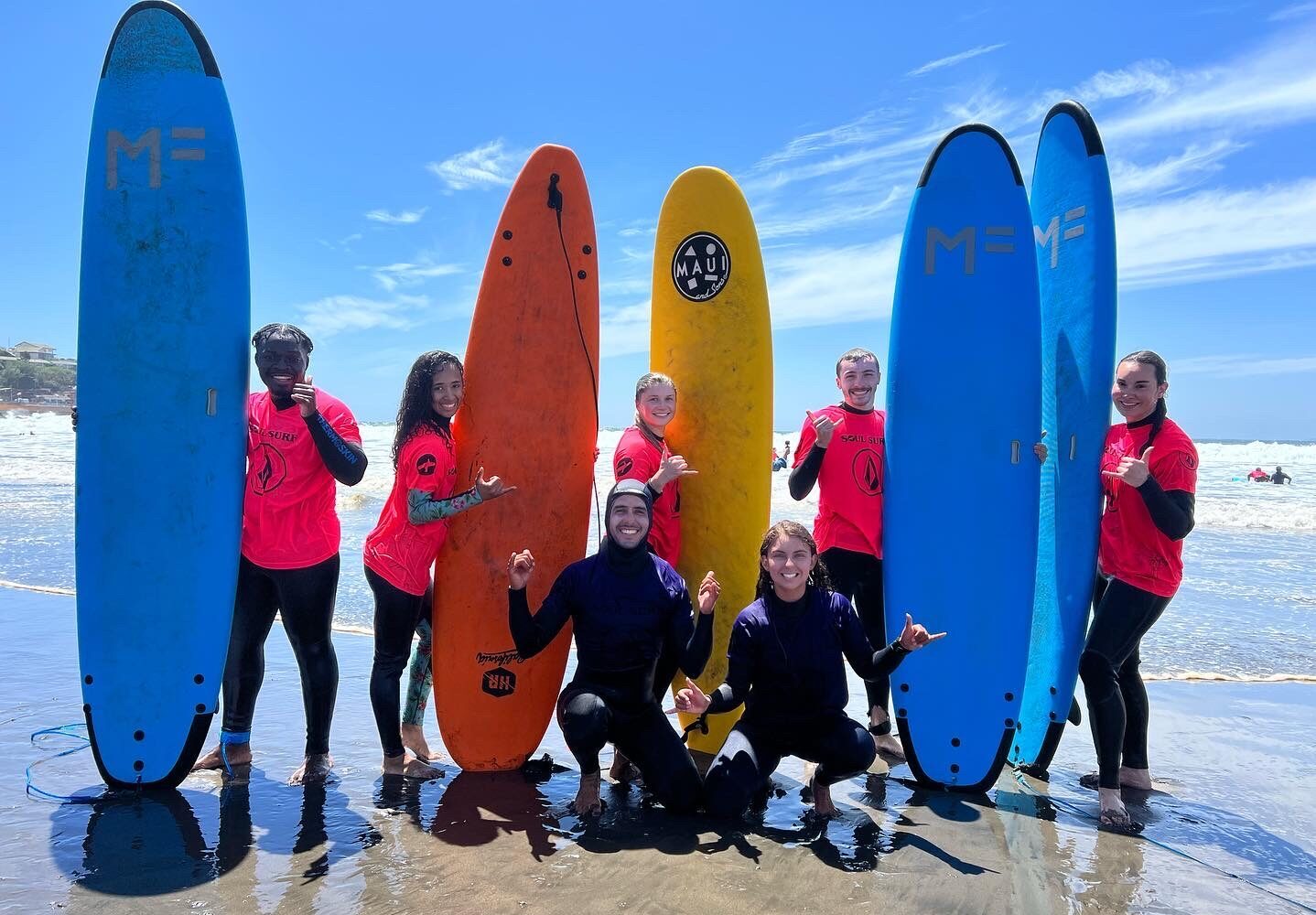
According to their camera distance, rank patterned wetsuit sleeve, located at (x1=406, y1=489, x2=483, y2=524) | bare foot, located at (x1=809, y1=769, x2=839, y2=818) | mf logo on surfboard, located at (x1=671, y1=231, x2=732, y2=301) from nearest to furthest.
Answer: bare foot, located at (x1=809, y1=769, x2=839, y2=818) → patterned wetsuit sleeve, located at (x1=406, y1=489, x2=483, y2=524) → mf logo on surfboard, located at (x1=671, y1=231, x2=732, y2=301)

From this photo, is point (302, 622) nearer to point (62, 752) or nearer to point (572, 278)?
point (62, 752)

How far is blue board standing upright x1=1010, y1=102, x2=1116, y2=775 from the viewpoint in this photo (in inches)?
128

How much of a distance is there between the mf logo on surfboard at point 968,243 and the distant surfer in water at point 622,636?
5.70 ft

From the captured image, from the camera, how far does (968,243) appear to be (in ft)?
11.3

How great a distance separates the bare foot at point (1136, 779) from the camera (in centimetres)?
321

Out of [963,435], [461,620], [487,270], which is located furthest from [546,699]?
[963,435]

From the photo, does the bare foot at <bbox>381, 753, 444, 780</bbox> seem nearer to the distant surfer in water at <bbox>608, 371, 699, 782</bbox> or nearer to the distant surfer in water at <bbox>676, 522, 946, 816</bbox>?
the distant surfer in water at <bbox>608, 371, 699, 782</bbox>

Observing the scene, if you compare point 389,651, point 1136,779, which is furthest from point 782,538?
point 1136,779

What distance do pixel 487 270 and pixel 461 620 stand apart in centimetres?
152

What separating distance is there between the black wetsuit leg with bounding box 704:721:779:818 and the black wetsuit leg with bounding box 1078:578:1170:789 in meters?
0.94

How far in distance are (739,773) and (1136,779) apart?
181 centimetres

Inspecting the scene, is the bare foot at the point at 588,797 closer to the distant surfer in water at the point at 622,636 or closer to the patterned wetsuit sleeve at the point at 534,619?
the distant surfer in water at the point at 622,636

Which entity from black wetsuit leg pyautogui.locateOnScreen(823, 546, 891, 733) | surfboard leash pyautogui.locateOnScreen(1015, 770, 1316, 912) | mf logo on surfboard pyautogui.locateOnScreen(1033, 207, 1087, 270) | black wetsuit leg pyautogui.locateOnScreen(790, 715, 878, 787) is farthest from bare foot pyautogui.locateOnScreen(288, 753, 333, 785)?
mf logo on surfboard pyautogui.locateOnScreen(1033, 207, 1087, 270)

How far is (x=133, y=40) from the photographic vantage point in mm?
3135
